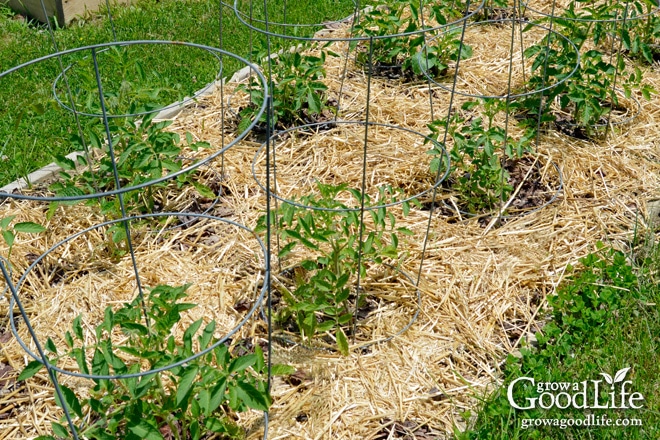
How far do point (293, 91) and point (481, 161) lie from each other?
1094 millimetres

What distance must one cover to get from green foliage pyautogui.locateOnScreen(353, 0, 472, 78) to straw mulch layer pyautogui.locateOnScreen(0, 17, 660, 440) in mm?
263

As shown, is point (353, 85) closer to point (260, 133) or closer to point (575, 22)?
point (260, 133)

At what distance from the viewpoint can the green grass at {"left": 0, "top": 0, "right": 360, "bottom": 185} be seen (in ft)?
11.6

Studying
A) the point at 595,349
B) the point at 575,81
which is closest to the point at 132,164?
the point at 595,349

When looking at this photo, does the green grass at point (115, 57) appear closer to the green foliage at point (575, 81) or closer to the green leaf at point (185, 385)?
the green foliage at point (575, 81)

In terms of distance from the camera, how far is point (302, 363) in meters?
2.51

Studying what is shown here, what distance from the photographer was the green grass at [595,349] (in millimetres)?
2234

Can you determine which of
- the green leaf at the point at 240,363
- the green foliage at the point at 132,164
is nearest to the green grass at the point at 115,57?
the green foliage at the point at 132,164

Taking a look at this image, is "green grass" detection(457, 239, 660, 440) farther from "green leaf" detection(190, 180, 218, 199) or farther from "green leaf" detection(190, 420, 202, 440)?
"green leaf" detection(190, 180, 218, 199)

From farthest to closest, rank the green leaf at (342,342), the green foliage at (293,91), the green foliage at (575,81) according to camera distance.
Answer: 1. the green foliage at (293,91)
2. the green foliage at (575,81)
3. the green leaf at (342,342)

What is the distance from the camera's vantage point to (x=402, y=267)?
2.90m

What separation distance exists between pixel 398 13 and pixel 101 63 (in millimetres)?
1796

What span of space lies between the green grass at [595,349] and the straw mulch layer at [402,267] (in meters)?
0.09

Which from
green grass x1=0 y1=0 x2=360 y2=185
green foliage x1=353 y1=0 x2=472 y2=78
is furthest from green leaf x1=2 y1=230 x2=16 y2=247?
green foliage x1=353 y1=0 x2=472 y2=78
